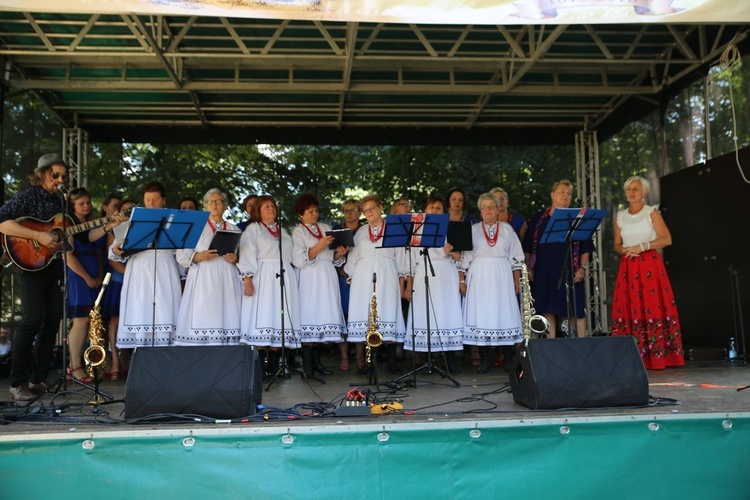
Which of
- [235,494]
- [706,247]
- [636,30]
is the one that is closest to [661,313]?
[706,247]

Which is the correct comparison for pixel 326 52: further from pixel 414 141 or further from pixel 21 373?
pixel 21 373

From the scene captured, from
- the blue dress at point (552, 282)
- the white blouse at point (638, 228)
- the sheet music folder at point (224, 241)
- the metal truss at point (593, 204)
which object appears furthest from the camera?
the metal truss at point (593, 204)

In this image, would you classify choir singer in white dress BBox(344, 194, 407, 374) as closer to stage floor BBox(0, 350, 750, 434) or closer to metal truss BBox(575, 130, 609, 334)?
stage floor BBox(0, 350, 750, 434)

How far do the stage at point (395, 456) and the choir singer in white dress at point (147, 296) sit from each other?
2380mm

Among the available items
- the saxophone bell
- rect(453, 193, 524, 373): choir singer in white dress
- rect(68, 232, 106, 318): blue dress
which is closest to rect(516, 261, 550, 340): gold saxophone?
the saxophone bell

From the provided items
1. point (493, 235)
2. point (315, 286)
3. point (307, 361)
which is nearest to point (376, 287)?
point (315, 286)

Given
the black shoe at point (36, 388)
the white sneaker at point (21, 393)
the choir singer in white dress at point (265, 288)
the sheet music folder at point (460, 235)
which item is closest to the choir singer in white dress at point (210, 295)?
the choir singer in white dress at point (265, 288)

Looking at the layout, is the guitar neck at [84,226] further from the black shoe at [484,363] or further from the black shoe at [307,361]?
the black shoe at [484,363]

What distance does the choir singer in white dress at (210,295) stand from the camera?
6281 mm

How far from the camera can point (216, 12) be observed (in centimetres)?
406

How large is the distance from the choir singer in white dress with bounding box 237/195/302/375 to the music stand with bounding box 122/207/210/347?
96cm

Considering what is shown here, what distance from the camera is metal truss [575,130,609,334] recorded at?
10.5 meters

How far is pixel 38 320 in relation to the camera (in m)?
5.12

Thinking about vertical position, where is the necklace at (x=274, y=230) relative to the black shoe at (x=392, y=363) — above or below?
above
